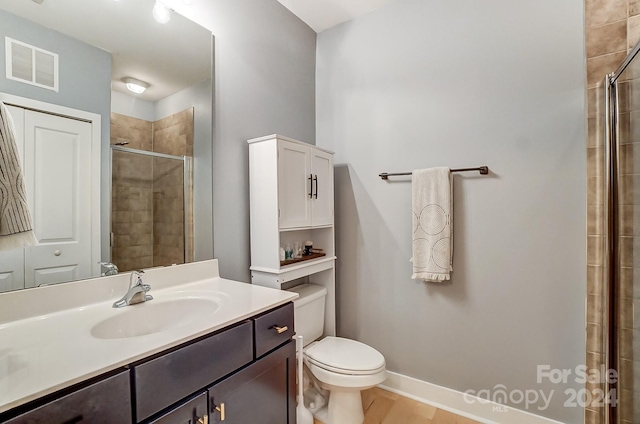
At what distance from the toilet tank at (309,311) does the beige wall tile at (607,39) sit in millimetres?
1928

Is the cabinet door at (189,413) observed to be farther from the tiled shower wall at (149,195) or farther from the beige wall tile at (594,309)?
the beige wall tile at (594,309)

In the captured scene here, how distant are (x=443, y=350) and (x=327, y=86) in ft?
6.73

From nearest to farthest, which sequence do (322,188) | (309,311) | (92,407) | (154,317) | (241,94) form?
(92,407)
(154,317)
(241,94)
(309,311)
(322,188)

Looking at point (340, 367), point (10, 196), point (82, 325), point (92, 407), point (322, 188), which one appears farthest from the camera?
point (322, 188)

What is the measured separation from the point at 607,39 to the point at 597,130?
0.42 metres

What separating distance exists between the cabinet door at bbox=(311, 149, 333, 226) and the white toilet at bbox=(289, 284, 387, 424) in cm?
52

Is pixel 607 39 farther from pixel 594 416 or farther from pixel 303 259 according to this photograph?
pixel 303 259

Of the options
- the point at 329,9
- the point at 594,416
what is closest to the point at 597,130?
the point at 594,416

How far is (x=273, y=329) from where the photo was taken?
1.09 metres

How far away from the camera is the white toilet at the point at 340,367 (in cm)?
144

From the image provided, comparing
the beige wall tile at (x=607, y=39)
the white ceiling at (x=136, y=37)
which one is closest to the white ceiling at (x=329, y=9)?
the white ceiling at (x=136, y=37)

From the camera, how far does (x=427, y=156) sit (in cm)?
180

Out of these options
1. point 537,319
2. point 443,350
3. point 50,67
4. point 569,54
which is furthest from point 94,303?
point 569,54

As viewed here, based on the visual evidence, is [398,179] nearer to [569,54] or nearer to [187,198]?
[569,54]
